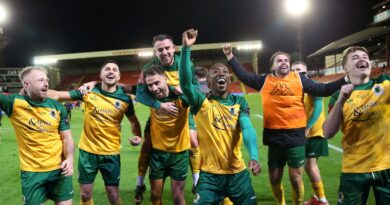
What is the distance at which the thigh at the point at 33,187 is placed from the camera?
366cm

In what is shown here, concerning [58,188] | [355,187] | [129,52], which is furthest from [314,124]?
[129,52]

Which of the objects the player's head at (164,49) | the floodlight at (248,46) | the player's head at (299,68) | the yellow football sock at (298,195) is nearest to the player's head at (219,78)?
the player's head at (164,49)

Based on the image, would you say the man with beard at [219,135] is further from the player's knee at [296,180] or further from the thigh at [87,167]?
the thigh at [87,167]

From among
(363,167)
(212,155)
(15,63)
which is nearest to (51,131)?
(212,155)

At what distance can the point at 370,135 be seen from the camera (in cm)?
317

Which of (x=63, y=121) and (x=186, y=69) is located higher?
(x=186, y=69)

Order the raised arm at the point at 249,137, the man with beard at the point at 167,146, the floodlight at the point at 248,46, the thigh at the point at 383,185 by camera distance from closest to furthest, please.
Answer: the thigh at the point at 383,185
the raised arm at the point at 249,137
the man with beard at the point at 167,146
the floodlight at the point at 248,46

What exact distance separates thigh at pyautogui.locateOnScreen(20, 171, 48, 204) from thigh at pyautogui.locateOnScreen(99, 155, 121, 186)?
0.79 metres

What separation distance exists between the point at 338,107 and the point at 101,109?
2.76 metres

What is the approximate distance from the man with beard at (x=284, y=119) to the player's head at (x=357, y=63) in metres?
1.20

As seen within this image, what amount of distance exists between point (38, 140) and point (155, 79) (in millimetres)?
1403

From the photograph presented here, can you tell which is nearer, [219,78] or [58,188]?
[219,78]

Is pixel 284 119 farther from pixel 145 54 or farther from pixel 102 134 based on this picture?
pixel 145 54

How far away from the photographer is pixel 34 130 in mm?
3754
